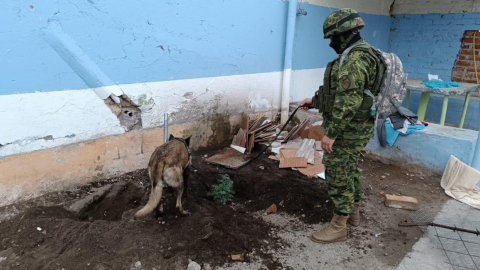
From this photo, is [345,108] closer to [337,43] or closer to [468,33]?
[337,43]

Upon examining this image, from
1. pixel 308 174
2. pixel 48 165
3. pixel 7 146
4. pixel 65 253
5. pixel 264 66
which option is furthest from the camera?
A: pixel 264 66

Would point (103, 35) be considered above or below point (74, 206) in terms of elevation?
above

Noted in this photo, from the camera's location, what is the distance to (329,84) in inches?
110

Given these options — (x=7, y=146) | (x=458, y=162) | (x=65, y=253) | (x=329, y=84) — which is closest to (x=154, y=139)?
(x=7, y=146)

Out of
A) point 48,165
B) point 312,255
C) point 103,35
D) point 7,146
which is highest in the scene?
point 103,35

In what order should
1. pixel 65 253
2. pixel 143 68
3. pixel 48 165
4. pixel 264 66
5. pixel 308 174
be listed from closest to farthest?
pixel 65 253 → pixel 48 165 → pixel 143 68 → pixel 308 174 → pixel 264 66

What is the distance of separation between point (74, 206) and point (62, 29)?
184 centimetres

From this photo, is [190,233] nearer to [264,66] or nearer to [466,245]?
[466,245]

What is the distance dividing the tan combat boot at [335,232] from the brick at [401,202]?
0.96 m

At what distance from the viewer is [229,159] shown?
15.3 ft

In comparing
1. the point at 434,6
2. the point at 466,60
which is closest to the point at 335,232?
the point at 466,60

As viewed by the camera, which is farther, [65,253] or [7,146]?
[7,146]

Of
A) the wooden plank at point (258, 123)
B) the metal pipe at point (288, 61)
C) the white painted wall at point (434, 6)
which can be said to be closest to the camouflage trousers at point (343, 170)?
the wooden plank at point (258, 123)

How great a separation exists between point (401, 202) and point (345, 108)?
5.74ft
